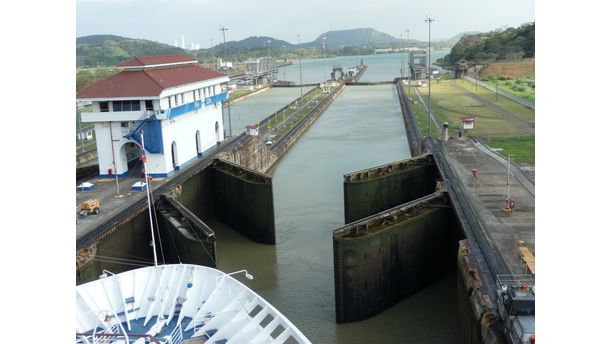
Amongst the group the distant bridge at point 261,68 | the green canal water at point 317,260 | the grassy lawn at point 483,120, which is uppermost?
the distant bridge at point 261,68

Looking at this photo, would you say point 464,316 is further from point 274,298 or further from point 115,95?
point 115,95

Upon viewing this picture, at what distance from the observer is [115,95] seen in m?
26.1

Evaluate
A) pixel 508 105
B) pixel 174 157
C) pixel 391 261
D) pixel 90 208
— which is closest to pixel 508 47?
pixel 508 105

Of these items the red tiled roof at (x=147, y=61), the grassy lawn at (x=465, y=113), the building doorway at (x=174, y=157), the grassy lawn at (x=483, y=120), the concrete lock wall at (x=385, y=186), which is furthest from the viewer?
the grassy lawn at (x=465, y=113)

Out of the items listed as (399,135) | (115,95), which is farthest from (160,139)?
(399,135)

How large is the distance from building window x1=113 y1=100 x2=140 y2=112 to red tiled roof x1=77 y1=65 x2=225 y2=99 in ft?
1.69

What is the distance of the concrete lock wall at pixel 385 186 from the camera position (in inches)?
1037

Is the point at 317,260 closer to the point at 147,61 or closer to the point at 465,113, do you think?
the point at 147,61

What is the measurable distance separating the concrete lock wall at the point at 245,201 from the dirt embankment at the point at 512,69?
273 ft

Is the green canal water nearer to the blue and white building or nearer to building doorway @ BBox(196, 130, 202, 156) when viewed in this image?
the blue and white building

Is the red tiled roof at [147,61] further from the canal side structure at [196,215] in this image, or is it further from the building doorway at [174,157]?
the canal side structure at [196,215]

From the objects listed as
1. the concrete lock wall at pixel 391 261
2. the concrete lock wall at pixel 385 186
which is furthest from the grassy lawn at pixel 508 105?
the concrete lock wall at pixel 391 261

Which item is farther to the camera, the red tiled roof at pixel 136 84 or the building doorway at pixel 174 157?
the building doorway at pixel 174 157

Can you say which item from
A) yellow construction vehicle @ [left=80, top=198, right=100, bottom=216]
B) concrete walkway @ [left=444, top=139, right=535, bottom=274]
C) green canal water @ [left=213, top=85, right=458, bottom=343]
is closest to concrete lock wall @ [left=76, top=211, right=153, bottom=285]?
yellow construction vehicle @ [left=80, top=198, right=100, bottom=216]
